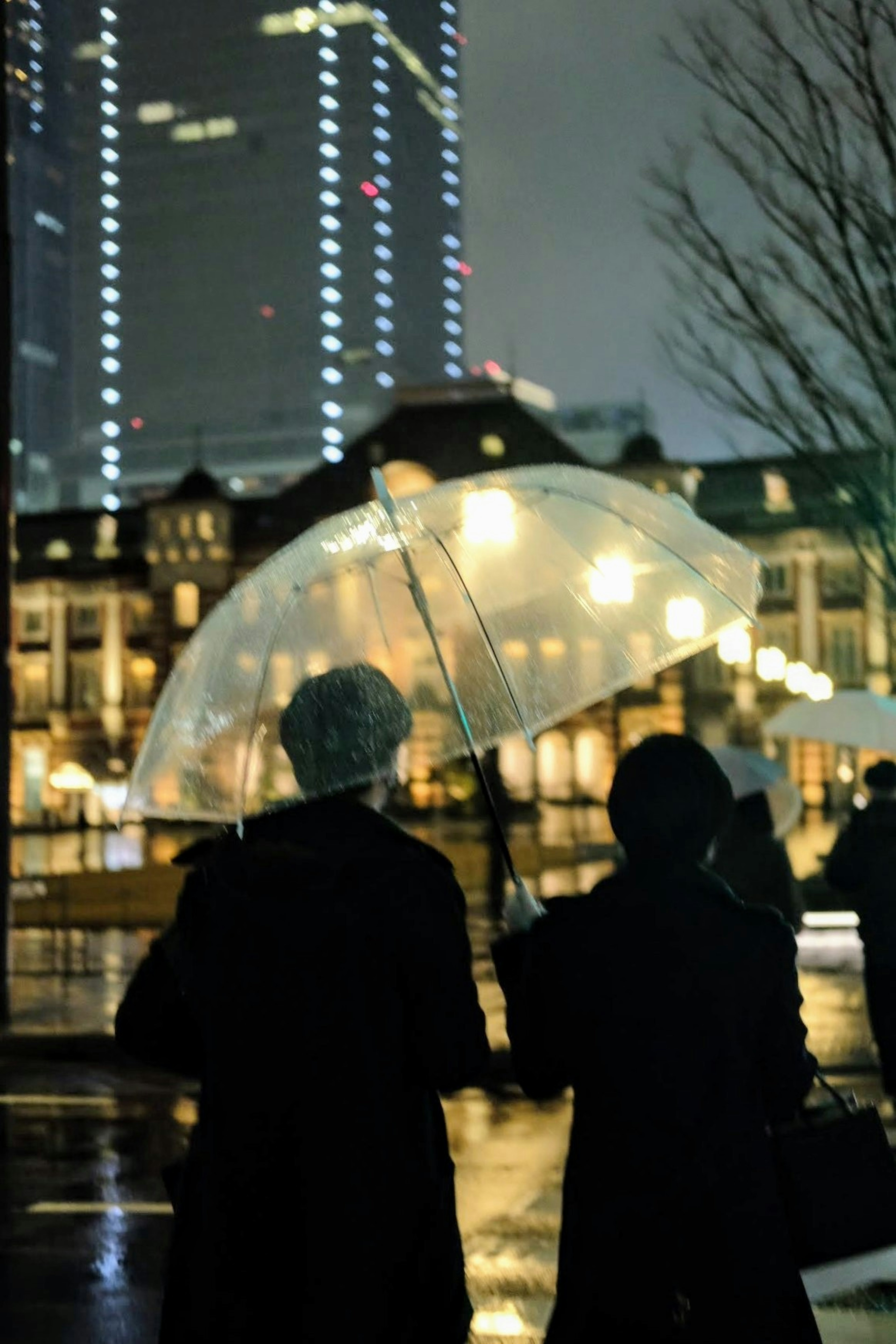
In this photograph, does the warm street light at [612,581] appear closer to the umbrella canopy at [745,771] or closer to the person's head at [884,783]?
the person's head at [884,783]

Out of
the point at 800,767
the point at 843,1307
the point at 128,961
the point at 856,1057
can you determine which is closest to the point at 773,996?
the point at 843,1307

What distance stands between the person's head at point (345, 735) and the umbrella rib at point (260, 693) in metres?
0.21

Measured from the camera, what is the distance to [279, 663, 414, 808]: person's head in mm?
3195

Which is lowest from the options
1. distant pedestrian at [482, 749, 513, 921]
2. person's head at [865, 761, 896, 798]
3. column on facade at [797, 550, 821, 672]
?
distant pedestrian at [482, 749, 513, 921]

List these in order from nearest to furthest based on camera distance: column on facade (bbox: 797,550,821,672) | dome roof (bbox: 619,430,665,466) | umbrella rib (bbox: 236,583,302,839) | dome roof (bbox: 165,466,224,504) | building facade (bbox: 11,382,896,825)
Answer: umbrella rib (bbox: 236,583,302,839)
building facade (bbox: 11,382,896,825)
dome roof (bbox: 619,430,665,466)
column on facade (bbox: 797,550,821,672)
dome roof (bbox: 165,466,224,504)

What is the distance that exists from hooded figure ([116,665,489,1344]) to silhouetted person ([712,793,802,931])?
6.08 meters

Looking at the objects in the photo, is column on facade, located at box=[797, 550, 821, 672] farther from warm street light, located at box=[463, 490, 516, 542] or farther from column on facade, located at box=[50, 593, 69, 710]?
warm street light, located at box=[463, 490, 516, 542]

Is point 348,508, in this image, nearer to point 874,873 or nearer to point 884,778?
point 884,778

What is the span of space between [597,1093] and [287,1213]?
0.57m

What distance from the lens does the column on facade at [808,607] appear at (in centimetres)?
7875

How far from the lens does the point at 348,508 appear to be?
66.5 meters

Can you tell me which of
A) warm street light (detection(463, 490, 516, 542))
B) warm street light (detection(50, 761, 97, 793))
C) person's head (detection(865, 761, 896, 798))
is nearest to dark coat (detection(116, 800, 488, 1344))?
warm street light (detection(463, 490, 516, 542))

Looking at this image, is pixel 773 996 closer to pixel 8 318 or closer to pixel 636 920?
pixel 636 920

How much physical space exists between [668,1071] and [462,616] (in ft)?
6.22
